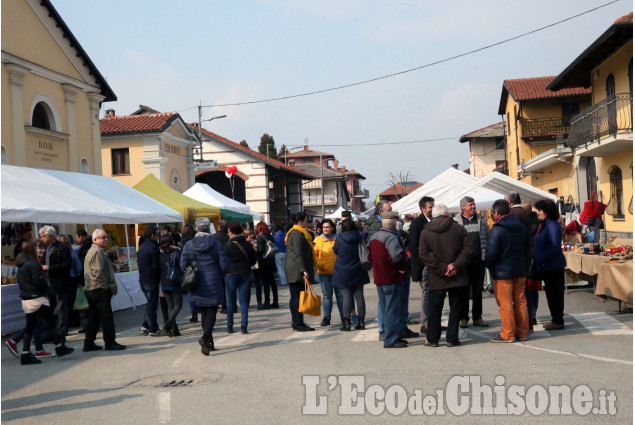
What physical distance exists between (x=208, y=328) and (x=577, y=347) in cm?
474

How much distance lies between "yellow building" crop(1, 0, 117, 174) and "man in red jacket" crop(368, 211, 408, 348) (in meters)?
13.7

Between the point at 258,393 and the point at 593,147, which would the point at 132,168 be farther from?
the point at 258,393

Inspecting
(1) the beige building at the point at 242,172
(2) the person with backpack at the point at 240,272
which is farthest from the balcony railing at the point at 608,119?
(1) the beige building at the point at 242,172

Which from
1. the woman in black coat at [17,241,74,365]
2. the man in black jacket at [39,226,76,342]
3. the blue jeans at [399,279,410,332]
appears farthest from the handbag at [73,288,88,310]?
the blue jeans at [399,279,410,332]

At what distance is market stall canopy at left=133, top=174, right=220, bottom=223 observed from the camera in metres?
20.5

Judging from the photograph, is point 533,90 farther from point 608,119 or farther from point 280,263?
point 280,263

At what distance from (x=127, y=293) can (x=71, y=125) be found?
1001 centimetres

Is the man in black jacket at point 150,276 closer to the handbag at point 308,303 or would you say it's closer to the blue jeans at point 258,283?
the handbag at point 308,303

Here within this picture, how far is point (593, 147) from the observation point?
2269 centimetres

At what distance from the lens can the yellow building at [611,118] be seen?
20.8 meters

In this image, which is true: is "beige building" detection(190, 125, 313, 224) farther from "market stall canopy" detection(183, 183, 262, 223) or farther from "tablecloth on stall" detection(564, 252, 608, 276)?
"tablecloth on stall" detection(564, 252, 608, 276)

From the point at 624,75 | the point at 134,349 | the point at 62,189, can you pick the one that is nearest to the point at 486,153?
the point at 624,75

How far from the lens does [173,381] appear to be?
7.59 m

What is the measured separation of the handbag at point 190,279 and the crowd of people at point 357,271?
1.2 inches
